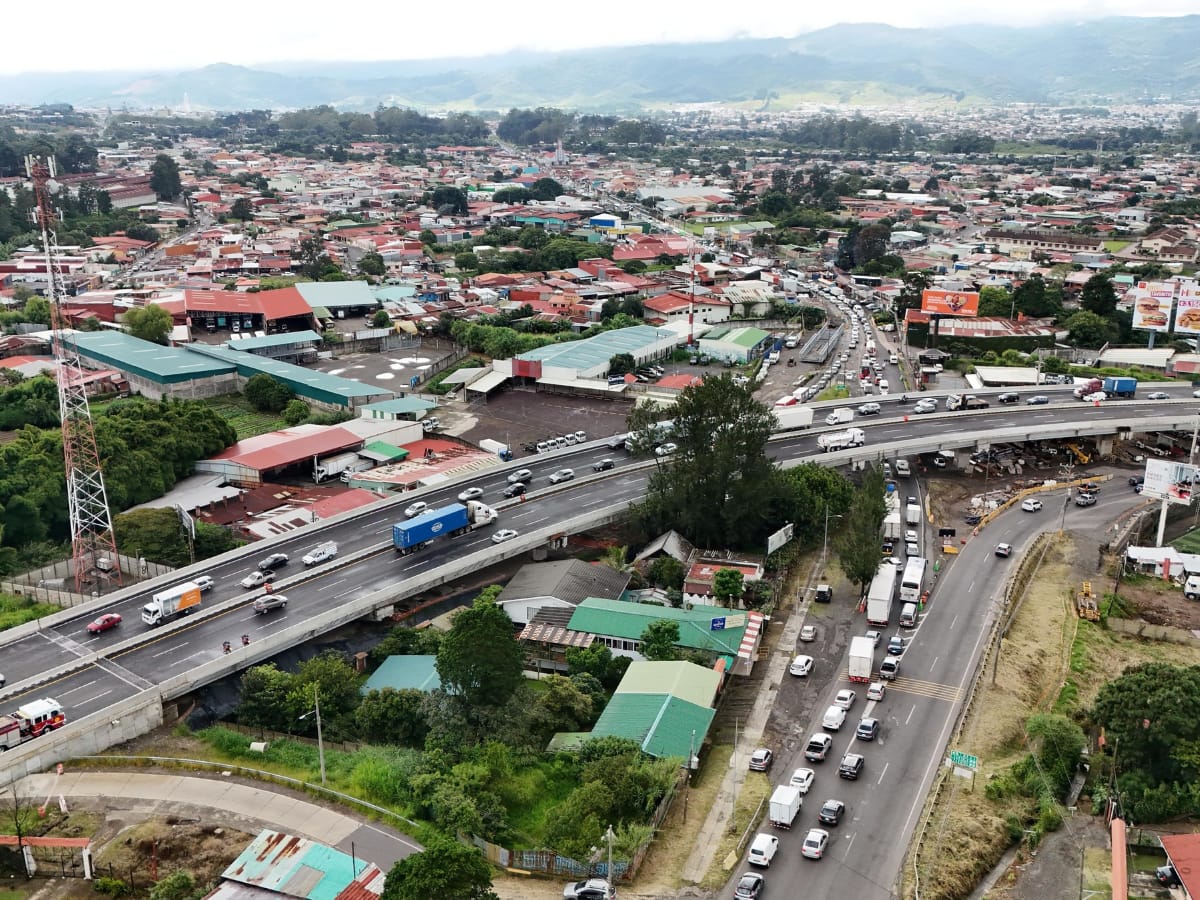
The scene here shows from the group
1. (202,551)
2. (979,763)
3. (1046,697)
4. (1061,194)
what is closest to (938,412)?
(1046,697)

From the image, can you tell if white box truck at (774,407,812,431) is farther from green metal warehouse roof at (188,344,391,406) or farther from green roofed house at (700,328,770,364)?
green metal warehouse roof at (188,344,391,406)

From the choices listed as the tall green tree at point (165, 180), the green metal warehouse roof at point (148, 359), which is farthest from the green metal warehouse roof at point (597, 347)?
the tall green tree at point (165, 180)

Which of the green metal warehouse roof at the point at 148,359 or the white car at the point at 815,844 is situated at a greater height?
the green metal warehouse roof at the point at 148,359

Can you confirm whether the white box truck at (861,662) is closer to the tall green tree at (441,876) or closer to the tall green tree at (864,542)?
the tall green tree at (864,542)

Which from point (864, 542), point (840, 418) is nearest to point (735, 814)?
point (864, 542)

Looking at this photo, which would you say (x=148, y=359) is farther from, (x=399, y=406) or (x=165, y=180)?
(x=165, y=180)

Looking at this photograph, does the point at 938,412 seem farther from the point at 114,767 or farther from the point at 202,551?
the point at 114,767
